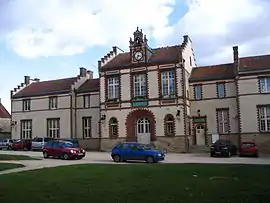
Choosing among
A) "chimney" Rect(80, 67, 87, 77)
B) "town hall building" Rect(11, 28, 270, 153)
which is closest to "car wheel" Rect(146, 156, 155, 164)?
"town hall building" Rect(11, 28, 270, 153)

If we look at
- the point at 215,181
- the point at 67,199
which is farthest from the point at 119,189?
the point at 215,181

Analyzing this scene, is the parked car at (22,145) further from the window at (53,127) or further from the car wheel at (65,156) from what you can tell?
the car wheel at (65,156)

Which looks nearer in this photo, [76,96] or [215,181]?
[215,181]

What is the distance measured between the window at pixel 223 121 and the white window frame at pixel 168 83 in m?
6.17

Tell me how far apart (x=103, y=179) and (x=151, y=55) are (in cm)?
3212

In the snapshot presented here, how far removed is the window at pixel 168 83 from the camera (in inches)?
1743

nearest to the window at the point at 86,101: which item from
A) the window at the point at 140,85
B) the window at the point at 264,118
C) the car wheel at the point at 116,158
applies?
the window at the point at 140,85

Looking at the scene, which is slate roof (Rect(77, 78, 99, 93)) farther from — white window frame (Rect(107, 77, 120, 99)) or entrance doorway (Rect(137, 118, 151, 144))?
entrance doorway (Rect(137, 118, 151, 144))

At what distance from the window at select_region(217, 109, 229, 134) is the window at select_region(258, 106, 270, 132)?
3.99 metres

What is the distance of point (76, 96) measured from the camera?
178ft

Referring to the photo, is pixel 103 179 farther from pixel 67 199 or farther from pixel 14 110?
pixel 14 110

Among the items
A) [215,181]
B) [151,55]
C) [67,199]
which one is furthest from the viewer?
[151,55]

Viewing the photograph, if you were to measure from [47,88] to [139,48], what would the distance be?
18065 millimetres

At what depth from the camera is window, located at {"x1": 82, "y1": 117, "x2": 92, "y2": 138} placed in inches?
2050
